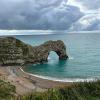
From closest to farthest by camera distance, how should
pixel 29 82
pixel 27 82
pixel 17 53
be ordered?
1. pixel 27 82
2. pixel 29 82
3. pixel 17 53

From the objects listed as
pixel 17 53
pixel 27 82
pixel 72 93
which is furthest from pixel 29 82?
pixel 72 93

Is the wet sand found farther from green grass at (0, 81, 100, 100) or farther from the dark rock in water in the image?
green grass at (0, 81, 100, 100)

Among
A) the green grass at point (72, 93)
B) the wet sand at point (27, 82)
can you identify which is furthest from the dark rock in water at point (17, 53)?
the green grass at point (72, 93)

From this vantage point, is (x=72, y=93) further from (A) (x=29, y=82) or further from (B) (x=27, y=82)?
(A) (x=29, y=82)

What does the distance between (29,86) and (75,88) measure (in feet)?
120

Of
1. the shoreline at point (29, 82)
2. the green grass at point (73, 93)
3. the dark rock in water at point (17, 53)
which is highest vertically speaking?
the green grass at point (73, 93)

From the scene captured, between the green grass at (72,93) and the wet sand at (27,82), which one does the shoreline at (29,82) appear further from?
the green grass at (72,93)

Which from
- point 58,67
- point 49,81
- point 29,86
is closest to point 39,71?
point 58,67

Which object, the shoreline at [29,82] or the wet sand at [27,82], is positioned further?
the shoreline at [29,82]

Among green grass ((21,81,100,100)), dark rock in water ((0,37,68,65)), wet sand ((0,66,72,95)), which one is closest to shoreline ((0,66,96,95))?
wet sand ((0,66,72,95))

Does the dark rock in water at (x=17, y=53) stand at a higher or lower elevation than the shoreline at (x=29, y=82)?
higher

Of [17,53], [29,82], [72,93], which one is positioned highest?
[72,93]

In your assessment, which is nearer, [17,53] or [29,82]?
[29,82]

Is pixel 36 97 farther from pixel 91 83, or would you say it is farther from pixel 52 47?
pixel 52 47
